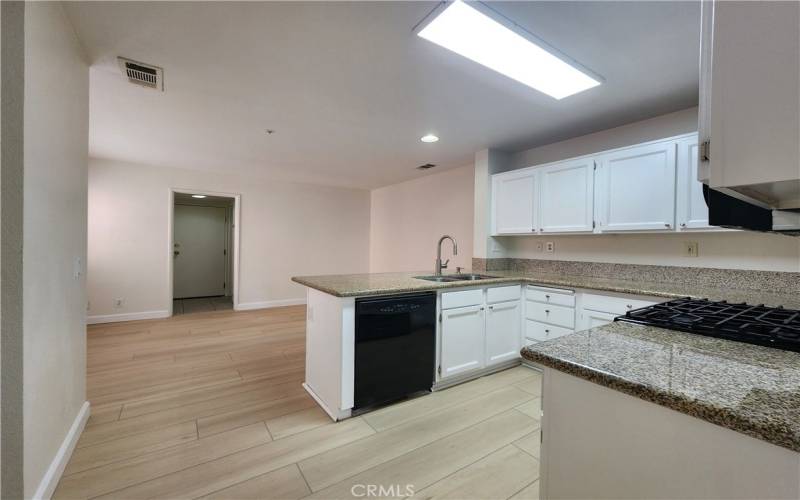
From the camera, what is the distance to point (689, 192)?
2.37 meters

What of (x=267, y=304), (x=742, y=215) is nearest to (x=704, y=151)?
(x=742, y=215)

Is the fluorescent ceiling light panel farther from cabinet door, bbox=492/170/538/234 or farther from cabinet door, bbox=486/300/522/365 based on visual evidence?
cabinet door, bbox=486/300/522/365

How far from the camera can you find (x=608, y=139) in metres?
3.15

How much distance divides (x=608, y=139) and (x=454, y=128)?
57.6 inches

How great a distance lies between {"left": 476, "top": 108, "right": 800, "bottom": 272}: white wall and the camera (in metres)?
2.28

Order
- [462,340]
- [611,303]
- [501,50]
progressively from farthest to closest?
[462,340]
[611,303]
[501,50]

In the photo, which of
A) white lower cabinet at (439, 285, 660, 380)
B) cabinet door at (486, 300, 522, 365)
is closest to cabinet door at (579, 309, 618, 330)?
white lower cabinet at (439, 285, 660, 380)

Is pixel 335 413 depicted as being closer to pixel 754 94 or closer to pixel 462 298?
pixel 462 298

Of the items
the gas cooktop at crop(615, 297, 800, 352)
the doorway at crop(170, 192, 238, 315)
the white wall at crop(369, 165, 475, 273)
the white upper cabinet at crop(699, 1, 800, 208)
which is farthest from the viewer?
the doorway at crop(170, 192, 238, 315)

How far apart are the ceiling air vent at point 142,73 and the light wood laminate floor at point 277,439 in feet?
7.36

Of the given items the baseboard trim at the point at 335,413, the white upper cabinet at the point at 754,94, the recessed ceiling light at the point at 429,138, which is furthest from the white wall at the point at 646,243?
the white upper cabinet at the point at 754,94

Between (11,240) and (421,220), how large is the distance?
15.1ft

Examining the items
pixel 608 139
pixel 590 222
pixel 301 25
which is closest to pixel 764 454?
pixel 301 25

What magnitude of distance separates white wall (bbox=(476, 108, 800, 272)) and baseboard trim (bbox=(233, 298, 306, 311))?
3812mm
